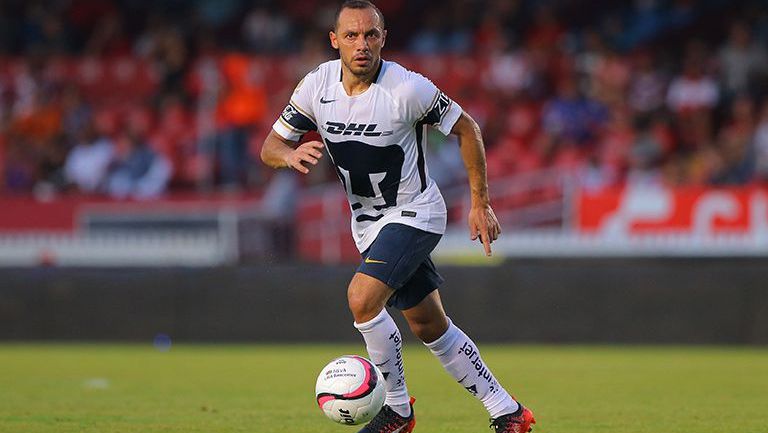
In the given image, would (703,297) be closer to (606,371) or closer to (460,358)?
(606,371)

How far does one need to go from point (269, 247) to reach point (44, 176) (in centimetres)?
395

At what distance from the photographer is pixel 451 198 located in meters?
16.9

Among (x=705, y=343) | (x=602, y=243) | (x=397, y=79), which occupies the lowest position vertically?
(x=705, y=343)

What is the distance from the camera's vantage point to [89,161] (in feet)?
61.2

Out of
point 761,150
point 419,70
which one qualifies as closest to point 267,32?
point 419,70

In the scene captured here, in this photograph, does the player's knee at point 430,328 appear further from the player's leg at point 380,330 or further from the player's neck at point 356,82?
the player's neck at point 356,82

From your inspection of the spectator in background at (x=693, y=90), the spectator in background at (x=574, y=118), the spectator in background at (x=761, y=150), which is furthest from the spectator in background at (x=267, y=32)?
the spectator in background at (x=761, y=150)

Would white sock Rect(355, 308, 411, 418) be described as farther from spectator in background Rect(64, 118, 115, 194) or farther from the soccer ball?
spectator in background Rect(64, 118, 115, 194)

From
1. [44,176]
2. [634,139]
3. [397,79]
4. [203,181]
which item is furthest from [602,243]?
[397,79]

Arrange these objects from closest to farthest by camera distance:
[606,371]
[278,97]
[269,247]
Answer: [606,371] → [269,247] → [278,97]

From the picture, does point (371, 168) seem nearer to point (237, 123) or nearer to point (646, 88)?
point (237, 123)

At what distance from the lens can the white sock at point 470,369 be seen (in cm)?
700

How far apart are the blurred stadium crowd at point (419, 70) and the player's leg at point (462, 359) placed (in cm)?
974

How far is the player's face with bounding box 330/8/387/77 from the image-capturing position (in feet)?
22.1
